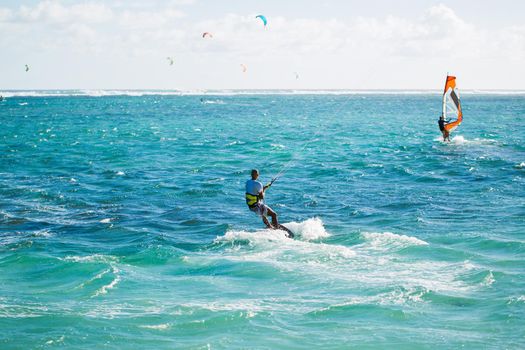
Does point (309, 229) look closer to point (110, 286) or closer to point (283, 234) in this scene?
point (283, 234)

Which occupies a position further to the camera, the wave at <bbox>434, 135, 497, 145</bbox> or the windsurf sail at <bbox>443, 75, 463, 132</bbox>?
the wave at <bbox>434, 135, 497, 145</bbox>

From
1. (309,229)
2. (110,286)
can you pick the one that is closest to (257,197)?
(309,229)

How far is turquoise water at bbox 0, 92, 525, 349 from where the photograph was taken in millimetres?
11688

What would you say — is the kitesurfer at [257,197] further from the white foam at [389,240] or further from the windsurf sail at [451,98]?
the windsurf sail at [451,98]

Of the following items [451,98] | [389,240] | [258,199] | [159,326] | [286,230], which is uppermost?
[451,98]

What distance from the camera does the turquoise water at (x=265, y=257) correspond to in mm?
11688

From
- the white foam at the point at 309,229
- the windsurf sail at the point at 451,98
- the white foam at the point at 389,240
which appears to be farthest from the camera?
the windsurf sail at the point at 451,98

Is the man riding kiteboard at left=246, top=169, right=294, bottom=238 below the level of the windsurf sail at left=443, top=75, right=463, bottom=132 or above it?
below

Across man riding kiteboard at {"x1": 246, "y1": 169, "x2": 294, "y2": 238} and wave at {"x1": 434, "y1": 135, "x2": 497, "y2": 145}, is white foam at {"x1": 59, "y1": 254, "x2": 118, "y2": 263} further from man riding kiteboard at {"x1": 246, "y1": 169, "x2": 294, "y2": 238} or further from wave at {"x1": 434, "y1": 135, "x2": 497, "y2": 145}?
wave at {"x1": 434, "y1": 135, "x2": 497, "y2": 145}

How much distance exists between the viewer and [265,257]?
643 inches

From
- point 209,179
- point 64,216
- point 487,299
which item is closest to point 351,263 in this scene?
point 487,299

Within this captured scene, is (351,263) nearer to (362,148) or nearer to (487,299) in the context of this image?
(487,299)

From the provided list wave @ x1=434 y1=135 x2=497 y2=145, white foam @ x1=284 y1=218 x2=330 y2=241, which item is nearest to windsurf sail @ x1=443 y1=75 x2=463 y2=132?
wave @ x1=434 y1=135 x2=497 y2=145

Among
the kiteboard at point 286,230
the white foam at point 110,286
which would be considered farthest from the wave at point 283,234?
the white foam at point 110,286
